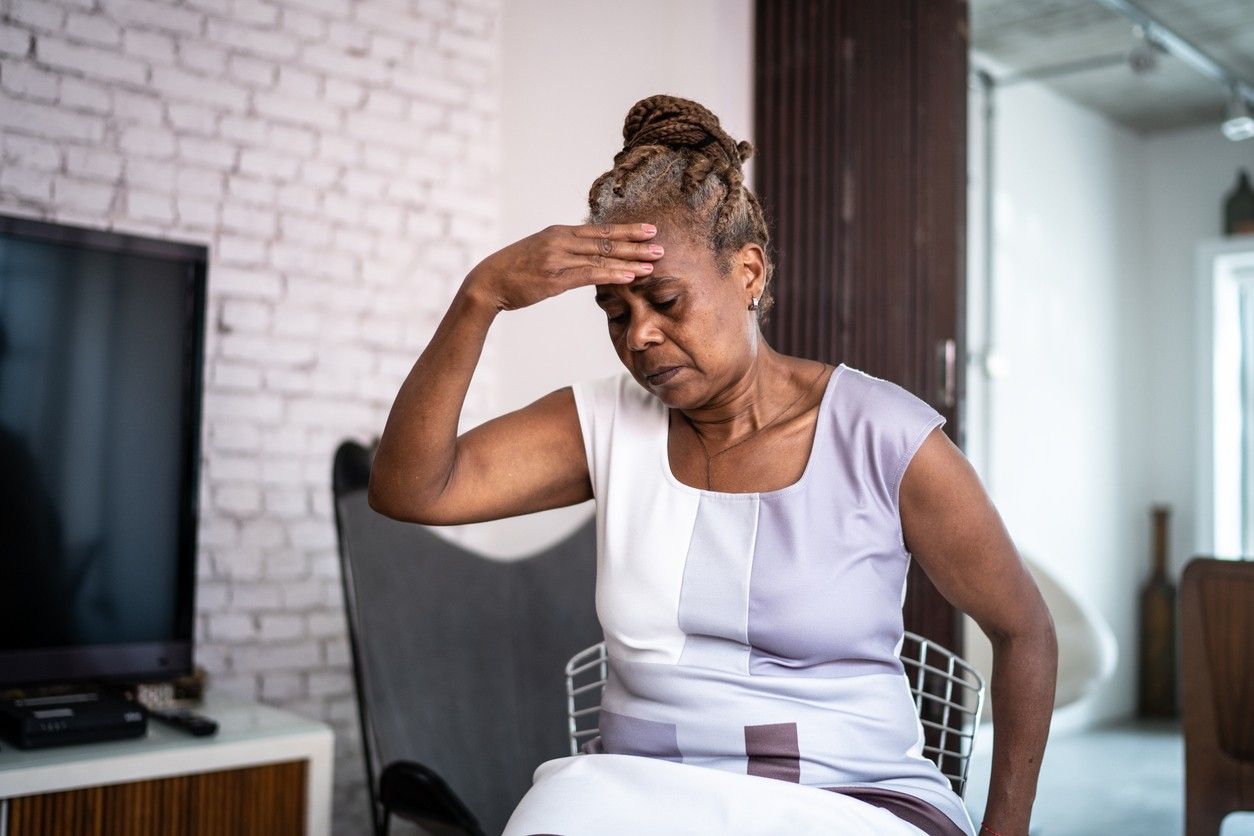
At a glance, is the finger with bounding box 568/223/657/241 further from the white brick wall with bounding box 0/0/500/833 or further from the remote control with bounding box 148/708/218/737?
the white brick wall with bounding box 0/0/500/833

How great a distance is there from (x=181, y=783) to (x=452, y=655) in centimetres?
59

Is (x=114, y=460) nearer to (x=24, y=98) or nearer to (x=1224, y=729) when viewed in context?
(x=24, y=98)

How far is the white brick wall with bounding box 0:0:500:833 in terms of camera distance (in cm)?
269

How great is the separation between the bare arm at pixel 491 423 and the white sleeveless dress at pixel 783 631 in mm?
183

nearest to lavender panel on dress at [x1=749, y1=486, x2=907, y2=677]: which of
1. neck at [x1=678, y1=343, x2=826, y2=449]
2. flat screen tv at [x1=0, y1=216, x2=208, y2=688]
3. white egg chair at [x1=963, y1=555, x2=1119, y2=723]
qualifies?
neck at [x1=678, y1=343, x2=826, y2=449]

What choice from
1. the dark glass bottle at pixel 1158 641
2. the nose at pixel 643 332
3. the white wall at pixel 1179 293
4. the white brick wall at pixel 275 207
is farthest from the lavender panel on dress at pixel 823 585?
the white wall at pixel 1179 293

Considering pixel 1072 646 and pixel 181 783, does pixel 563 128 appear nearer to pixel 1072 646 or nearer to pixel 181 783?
pixel 181 783

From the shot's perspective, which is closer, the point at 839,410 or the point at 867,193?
the point at 839,410

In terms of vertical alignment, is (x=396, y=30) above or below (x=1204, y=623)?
above

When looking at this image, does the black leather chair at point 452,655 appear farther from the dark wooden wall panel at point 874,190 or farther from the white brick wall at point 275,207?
the dark wooden wall panel at point 874,190

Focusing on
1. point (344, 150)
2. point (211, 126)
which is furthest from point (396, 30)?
point (211, 126)

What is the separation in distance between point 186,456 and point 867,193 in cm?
165

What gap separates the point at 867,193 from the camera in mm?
2848

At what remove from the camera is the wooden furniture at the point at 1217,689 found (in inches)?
86.1
